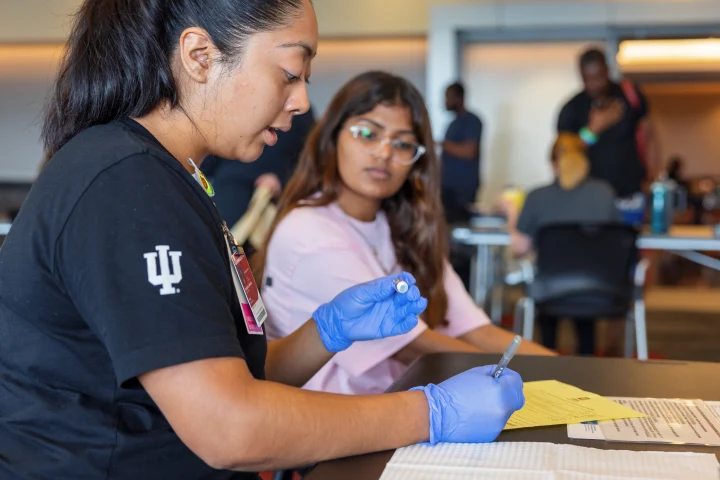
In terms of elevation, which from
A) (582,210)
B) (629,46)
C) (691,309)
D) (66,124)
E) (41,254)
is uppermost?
(629,46)

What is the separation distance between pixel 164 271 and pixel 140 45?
290 millimetres

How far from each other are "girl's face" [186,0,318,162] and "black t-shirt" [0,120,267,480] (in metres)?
0.08

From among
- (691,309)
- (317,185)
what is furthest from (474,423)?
(691,309)

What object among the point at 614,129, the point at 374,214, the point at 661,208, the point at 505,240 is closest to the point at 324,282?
the point at 374,214

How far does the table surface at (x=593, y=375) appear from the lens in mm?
956

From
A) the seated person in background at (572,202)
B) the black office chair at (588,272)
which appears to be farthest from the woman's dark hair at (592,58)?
the black office chair at (588,272)

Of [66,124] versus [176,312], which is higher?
[66,124]

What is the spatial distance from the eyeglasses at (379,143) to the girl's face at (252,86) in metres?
0.80

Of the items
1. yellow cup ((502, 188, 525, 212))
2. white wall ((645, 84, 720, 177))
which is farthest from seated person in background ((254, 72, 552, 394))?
white wall ((645, 84, 720, 177))

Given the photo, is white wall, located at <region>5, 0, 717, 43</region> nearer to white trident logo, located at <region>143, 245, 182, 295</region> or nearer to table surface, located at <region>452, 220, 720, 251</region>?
table surface, located at <region>452, 220, 720, 251</region>

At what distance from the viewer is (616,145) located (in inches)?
178

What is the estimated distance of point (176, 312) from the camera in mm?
764

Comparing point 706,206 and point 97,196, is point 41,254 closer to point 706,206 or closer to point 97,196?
point 97,196

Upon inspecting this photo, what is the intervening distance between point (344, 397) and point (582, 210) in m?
3.14
